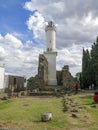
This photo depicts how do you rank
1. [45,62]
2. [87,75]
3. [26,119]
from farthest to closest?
[45,62] < [87,75] < [26,119]

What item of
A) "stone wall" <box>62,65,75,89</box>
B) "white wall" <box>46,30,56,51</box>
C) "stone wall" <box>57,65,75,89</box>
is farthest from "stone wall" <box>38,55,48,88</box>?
"stone wall" <box>62,65,75,89</box>

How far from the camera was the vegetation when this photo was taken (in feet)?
163

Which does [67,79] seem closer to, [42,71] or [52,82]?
[52,82]

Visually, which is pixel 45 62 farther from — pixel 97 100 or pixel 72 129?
pixel 72 129

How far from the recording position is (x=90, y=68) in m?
52.2

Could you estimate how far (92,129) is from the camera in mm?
12883

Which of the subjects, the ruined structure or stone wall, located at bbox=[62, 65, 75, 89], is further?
the ruined structure

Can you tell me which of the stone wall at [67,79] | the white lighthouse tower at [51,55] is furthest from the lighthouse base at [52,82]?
the stone wall at [67,79]

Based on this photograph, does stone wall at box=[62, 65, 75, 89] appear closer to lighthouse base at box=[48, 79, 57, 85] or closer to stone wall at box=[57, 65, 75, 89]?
stone wall at box=[57, 65, 75, 89]

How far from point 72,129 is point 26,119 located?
366 centimetres

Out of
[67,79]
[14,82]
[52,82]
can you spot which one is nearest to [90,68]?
[67,79]

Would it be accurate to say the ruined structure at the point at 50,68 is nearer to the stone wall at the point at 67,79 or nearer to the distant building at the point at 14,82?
the stone wall at the point at 67,79

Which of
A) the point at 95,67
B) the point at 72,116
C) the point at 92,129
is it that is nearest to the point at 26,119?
the point at 72,116

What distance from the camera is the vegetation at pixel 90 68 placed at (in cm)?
4970
